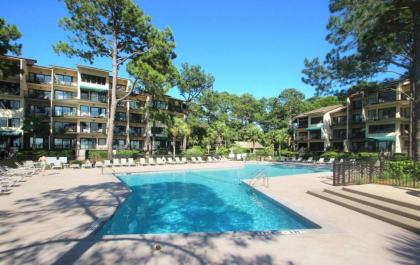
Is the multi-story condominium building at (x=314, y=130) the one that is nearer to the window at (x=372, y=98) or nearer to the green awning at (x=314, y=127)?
the green awning at (x=314, y=127)

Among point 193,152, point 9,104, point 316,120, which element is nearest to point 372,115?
point 316,120

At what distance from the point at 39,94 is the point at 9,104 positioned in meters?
4.19

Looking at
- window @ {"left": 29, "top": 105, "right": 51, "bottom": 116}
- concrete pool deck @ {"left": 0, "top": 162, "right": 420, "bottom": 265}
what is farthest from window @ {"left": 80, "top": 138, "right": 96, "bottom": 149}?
concrete pool deck @ {"left": 0, "top": 162, "right": 420, "bottom": 265}

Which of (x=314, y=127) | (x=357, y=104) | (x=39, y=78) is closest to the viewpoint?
(x=39, y=78)

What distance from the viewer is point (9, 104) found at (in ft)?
118

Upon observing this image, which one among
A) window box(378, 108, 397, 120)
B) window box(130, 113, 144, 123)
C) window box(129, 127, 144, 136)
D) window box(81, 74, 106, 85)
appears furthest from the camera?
window box(130, 113, 144, 123)

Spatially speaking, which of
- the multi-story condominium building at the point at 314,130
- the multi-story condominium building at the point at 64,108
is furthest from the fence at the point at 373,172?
the multi-story condominium building at the point at 314,130

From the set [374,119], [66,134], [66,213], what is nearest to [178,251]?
[66,213]

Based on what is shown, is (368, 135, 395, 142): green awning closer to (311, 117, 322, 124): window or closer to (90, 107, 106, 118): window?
(311, 117, 322, 124): window

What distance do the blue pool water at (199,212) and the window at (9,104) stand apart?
1167 inches

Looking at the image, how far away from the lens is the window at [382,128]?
3916 cm

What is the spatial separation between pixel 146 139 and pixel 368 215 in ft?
144

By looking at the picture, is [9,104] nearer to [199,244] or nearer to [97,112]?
[97,112]

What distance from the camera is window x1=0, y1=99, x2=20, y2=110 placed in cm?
3558
